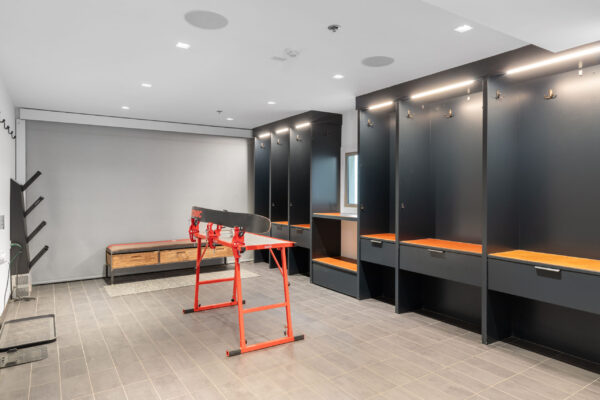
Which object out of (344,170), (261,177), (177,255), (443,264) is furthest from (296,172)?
(443,264)

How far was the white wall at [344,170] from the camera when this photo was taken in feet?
19.1

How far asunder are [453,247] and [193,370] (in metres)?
2.69

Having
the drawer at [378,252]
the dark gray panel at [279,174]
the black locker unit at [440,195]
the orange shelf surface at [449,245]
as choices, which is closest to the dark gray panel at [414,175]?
the black locker unit at [440,195]

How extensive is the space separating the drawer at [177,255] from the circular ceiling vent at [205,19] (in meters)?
4.32

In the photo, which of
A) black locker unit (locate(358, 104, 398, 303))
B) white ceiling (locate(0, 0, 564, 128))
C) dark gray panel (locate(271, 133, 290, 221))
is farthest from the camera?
dark gray panel (locate(271, 133, 290, 221))

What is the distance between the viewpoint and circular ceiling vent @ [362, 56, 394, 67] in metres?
3.52

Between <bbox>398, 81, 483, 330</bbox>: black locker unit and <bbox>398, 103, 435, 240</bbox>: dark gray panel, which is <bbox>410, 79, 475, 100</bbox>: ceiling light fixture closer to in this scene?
<bbox>398, 81, 483, 330</bbox>: black locker unit

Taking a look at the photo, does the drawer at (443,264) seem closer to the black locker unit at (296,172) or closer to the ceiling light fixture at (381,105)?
the ceiling light fixture at (381,105)

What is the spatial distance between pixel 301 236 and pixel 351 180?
119cm

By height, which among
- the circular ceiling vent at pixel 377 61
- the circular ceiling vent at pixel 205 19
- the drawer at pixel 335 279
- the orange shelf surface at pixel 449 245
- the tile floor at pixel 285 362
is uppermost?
the circular ceiling vent at pixel 377 61

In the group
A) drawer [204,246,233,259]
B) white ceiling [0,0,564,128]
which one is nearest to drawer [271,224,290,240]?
drawer [204,246,233,259]

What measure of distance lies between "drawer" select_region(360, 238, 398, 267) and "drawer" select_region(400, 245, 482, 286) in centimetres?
15

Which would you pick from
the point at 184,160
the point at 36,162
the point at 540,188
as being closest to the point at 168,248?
the point at 184,160

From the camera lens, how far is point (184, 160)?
705 cm
